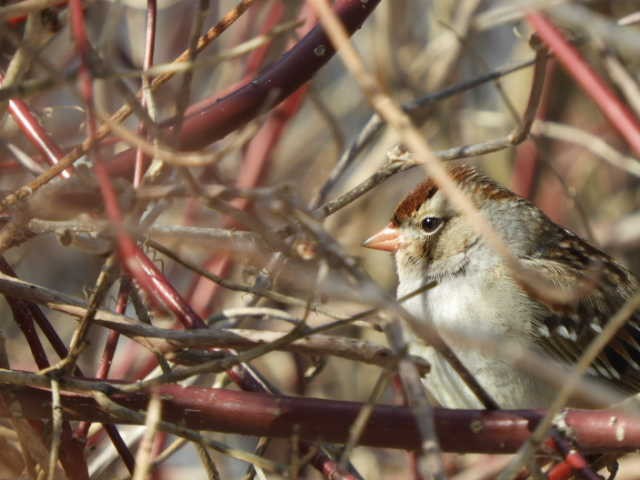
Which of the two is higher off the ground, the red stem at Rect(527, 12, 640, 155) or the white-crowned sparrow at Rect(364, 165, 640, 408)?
the white-crowned sparrow at Rect(364, 165, 640, 408)

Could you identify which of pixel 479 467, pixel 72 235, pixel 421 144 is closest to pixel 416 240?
pixel 479 467

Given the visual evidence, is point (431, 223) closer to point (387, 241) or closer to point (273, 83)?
point (387, 241)

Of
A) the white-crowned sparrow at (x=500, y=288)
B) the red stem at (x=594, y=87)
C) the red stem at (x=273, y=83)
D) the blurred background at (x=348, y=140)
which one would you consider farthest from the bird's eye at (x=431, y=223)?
the red stem at (x=594, y=87)

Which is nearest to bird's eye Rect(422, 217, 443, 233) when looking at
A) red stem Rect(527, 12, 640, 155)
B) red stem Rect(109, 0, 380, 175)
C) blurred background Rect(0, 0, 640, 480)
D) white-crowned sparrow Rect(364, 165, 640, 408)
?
white-crowned sparrow Rect(364, 165, 640, 408)

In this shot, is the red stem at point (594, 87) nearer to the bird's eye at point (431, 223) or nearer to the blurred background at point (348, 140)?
the blurred background at point (348, 140)

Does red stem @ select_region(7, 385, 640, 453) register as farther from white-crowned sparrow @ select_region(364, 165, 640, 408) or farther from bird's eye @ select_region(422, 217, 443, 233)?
bird's eye @ select_region(422, 217, 443, 233)

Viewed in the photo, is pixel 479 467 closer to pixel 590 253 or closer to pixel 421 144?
pixel 590 253

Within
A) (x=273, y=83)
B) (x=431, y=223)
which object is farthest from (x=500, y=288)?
(x=273, y=83)

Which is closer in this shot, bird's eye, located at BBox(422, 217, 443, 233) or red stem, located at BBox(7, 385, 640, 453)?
red stem, located at BBox(7, 385, 640, 453)
